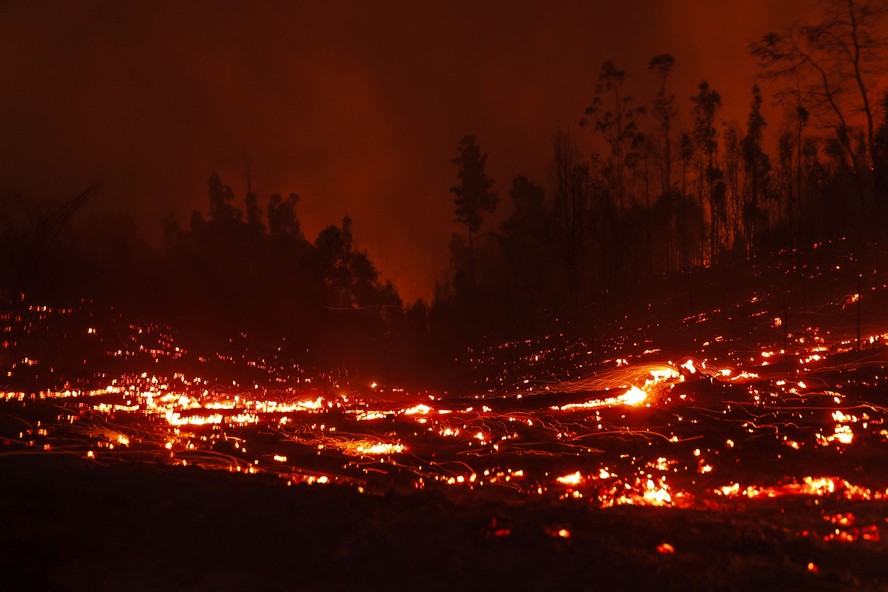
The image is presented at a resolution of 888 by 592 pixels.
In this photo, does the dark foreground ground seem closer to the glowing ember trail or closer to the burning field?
the burning field

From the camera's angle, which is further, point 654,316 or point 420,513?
point 654,316

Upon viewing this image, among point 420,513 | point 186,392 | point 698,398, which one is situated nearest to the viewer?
point 420,513

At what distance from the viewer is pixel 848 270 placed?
30.9 m

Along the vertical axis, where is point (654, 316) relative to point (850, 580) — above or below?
above

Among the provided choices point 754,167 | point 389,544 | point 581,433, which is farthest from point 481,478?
point 754,167

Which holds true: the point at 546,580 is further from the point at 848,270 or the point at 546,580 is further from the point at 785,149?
the point at 785,149

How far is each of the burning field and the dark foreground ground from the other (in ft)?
0.09

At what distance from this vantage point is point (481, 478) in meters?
11.9

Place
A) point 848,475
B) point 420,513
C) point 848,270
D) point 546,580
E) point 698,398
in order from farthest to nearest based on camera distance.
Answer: point 848,270 → point 698,398 → point 848,475 → point 420,513 → point 546,580

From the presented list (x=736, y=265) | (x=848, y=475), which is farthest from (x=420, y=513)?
(x=736, y=265)

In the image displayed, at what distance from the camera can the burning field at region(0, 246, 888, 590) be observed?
6.55 m

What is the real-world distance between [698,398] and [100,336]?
26.6 metres

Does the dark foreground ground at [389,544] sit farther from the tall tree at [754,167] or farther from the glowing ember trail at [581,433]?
the tall tree at [754,167]

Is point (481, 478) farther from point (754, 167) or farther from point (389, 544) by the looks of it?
point (754, 167)
